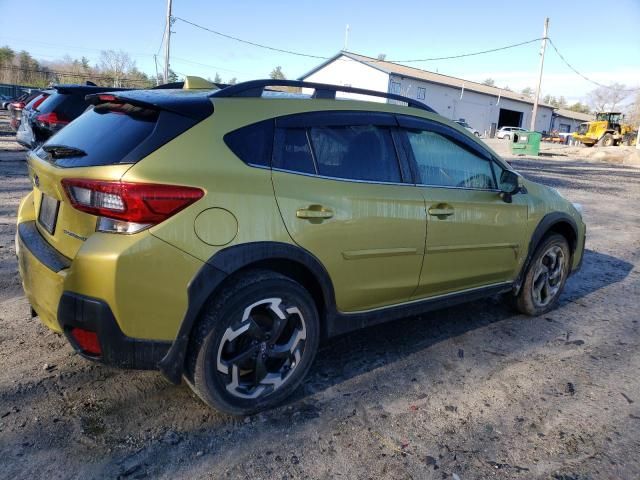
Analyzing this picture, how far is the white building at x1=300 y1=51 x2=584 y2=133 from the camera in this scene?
168 ft

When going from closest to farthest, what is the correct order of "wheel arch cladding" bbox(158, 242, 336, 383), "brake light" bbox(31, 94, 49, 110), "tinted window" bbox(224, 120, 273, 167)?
"wheel arch cladding" bbox(158, 242, 336, 383)
"tinted window" bbox(224, 120, 273, 167)
"brake light" bbox(31, 94, 49, 110)

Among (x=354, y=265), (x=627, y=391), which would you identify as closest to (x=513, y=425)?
(x=627, y=391)

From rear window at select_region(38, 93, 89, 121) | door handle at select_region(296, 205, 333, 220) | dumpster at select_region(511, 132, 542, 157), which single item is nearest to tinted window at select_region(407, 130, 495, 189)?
door handle at select_region(296, 205, 333, 220)

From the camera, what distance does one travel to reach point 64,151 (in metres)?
2.70

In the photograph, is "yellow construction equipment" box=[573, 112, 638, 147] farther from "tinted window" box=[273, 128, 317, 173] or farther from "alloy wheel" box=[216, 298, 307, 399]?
"alloy wheel" box=[216, 298, 307, 399]

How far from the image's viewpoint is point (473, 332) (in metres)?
4.15

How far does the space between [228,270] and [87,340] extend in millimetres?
732

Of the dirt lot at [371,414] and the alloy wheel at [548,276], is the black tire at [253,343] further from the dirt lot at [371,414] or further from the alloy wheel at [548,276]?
the alloy wheel at [548,276]

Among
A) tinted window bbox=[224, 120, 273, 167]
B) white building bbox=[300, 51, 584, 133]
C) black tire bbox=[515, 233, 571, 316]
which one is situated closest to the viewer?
tinted window bbox=[224, 120, 273, 167]

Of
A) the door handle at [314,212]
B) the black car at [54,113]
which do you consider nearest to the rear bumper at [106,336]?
the door handle at [314,212]

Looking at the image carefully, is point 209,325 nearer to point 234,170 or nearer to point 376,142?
point 234,170

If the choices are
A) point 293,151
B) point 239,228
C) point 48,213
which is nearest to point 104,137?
point 48,213

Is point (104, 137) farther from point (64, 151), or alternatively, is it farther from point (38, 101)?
point (38, 101)

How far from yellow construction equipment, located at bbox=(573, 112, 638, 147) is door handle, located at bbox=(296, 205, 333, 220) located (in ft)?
151
